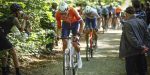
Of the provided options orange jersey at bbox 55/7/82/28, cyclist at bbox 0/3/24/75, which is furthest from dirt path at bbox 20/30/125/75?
cyclist at bbox 0/3/24/75

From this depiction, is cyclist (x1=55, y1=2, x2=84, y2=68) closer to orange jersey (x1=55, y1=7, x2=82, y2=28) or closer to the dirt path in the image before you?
orange jersey (x1=55, y1=7, x2=82, y2=28)

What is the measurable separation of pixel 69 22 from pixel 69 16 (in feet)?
1.15

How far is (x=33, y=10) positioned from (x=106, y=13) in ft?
62.0

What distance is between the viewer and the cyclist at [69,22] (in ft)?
37.7

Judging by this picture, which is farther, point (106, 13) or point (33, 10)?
point (106, 13)

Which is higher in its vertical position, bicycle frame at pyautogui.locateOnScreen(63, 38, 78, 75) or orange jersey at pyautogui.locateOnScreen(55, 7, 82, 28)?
orange jersey at pyautogui.locateOnScreen(55, 7, 82, 28)

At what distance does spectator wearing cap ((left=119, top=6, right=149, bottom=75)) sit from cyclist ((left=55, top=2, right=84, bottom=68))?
2644 millimetres

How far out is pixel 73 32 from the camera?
12.4 meters

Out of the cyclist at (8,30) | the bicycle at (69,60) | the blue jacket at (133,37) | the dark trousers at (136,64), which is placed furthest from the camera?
the bicycle at (69,60)

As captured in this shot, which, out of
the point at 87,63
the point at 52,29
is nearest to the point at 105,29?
the point at 52,29

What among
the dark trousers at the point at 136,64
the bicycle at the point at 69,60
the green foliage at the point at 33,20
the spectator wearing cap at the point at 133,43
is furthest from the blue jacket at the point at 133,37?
the green foliage at the point at 33,20

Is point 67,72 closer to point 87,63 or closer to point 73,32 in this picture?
point 73,32

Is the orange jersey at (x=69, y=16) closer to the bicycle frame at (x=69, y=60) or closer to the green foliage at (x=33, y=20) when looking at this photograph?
the bicycle frame at (x=69, y=60)

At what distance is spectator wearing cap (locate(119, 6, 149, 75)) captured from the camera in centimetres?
880
